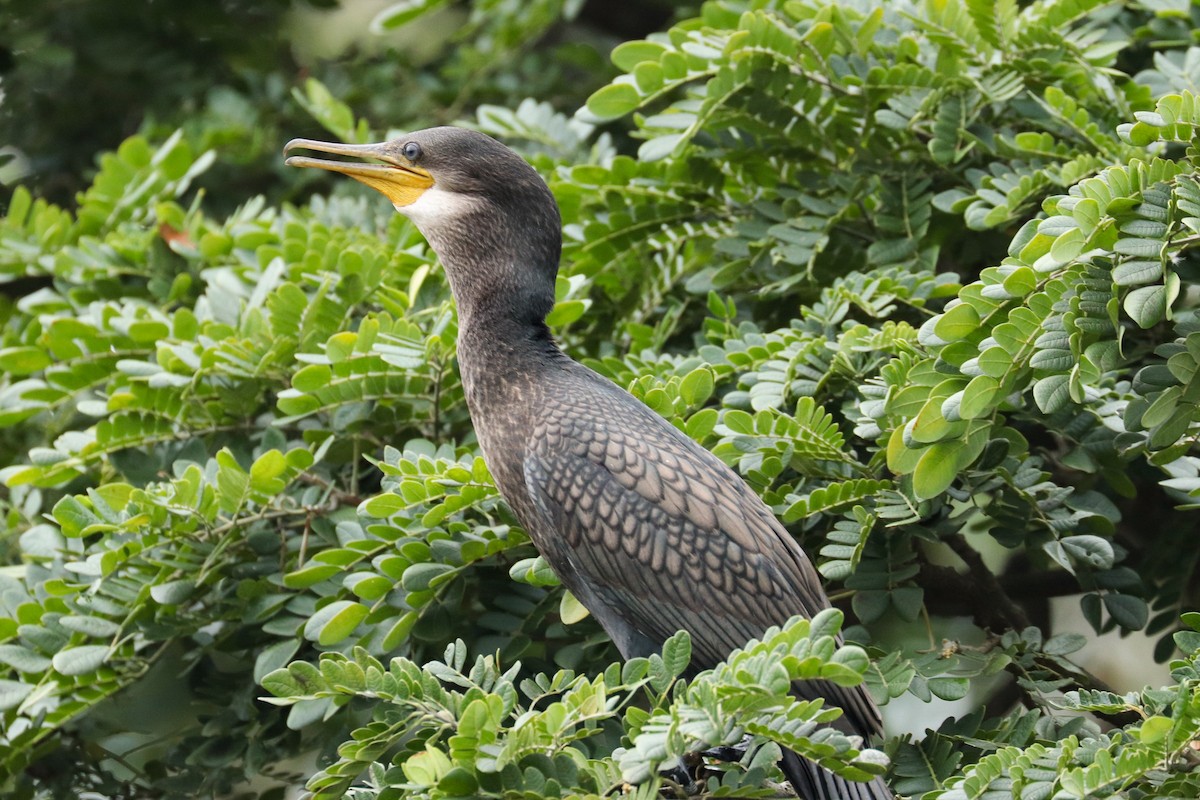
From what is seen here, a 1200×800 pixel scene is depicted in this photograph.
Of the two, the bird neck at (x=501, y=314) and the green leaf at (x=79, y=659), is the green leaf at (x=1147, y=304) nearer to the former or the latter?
the bird neck at (x=501, y=314)

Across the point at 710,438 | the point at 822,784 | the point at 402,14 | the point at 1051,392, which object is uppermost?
the point at 402,14

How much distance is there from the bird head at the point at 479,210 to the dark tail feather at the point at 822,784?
1.05m

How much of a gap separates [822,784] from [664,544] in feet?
1.67

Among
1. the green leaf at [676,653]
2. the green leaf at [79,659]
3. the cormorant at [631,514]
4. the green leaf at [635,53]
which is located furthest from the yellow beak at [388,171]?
the green leaf at [676,653]

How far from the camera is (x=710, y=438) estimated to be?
3008mm

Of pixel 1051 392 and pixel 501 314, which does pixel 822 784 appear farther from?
pixel 501 314

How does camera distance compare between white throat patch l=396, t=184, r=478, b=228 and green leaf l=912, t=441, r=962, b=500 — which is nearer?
green leaf l=912, t=441, r=962, b=500

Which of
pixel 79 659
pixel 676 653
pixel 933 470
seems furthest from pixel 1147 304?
pixel 79 659

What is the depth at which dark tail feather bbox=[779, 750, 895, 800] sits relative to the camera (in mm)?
2361

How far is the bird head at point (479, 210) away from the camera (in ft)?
9.21

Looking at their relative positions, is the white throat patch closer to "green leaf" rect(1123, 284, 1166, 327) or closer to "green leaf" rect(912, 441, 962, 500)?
"green leaf" rect(912, 441, 962, 500)

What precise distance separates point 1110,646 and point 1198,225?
418 centimetres

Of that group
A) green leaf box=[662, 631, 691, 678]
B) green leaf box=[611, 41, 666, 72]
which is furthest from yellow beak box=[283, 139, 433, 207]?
green leaf box=[662, 631, 691, 678]

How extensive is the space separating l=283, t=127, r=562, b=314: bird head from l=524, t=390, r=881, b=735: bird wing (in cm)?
41
